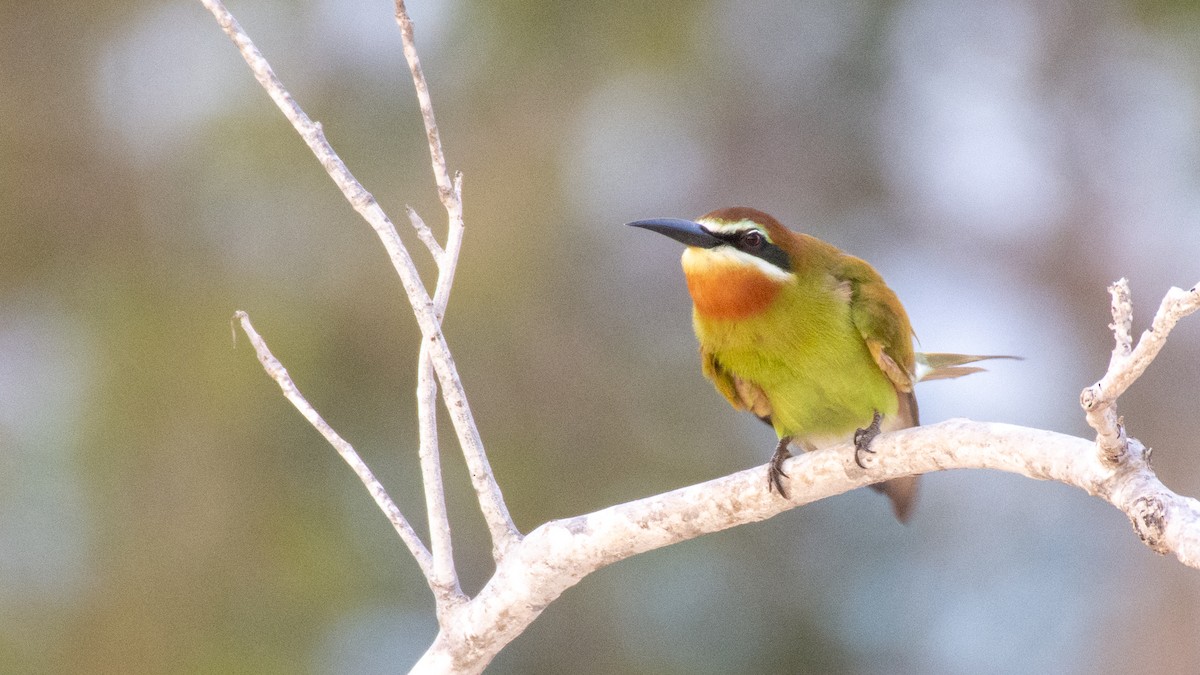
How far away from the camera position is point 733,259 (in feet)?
7.36

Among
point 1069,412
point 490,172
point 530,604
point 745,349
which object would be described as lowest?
point 1069,412

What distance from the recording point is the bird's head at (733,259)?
7.36 feet

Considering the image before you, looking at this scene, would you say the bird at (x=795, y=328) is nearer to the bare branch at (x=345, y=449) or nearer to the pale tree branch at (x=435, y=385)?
the pale tree branch at (x=435, y=385)

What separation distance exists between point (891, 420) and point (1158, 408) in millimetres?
2207

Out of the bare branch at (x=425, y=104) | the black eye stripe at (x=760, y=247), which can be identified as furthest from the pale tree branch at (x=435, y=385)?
the black eye stripe at (x=760, y=247)

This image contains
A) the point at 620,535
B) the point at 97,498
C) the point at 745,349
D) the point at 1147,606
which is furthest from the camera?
the point at 97,498

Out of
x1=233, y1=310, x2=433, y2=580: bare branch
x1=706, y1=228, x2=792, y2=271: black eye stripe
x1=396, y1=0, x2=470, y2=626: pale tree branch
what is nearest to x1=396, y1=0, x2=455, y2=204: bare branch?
x1=396, y1=0, x2=470, y2=626: pale tree branch

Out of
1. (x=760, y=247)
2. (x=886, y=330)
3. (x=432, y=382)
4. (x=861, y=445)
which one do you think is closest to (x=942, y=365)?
(x=886, y=330)

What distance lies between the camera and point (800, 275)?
91.7 inches

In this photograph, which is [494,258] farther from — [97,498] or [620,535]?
[620,535]

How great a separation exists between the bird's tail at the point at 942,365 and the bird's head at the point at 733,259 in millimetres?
390

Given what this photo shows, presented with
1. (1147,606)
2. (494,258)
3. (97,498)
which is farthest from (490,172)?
(1147,606)

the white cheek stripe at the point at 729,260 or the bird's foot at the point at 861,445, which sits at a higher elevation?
the white cheek stripe at the point at 729,260

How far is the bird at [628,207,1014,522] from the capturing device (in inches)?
89.1
